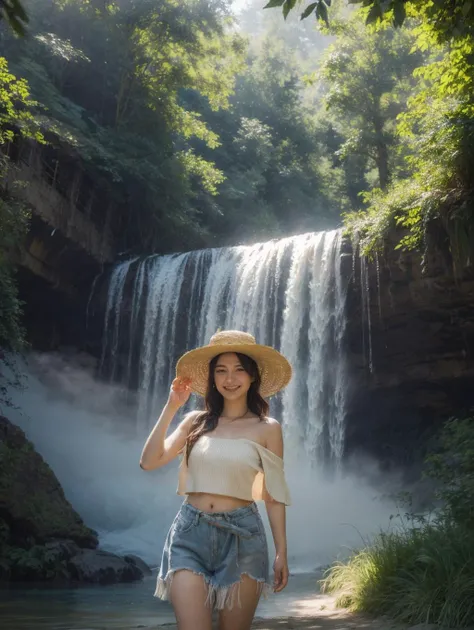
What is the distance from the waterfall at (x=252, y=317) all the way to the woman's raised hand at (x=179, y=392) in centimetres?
1275

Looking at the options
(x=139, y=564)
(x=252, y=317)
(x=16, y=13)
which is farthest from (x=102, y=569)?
(x=16, y=13)

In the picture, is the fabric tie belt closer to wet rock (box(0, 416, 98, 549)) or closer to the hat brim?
the hat brim

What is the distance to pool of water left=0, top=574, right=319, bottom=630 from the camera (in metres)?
6.85

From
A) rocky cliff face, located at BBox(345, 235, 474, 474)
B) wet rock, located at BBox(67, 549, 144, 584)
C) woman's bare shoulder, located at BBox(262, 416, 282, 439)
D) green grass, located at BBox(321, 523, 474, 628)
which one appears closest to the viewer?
woman's bare shoulder, located at BBox(262, 416, 282, 439)

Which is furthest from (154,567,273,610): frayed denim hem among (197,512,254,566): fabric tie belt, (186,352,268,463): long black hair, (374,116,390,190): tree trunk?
(374,116,390,190): tree trunk

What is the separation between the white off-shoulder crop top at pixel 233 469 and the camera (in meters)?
3.01

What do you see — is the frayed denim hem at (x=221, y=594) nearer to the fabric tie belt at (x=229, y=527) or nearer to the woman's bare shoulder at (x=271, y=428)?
the fabric tie belt at (x=229, y=527)

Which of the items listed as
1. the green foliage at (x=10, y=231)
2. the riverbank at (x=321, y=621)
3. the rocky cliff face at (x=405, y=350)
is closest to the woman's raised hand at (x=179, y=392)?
the riverbank at (x=321, y=621)

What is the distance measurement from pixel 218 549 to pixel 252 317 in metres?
15.6

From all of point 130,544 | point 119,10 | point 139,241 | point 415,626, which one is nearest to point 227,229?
point 139,241

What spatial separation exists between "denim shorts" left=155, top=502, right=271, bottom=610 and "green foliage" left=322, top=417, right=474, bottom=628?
2494 millimetres

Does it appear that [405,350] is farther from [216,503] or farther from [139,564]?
[216,503]

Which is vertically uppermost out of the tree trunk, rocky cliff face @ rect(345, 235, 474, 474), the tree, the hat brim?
the tree

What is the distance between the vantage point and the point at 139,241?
24.1 m
